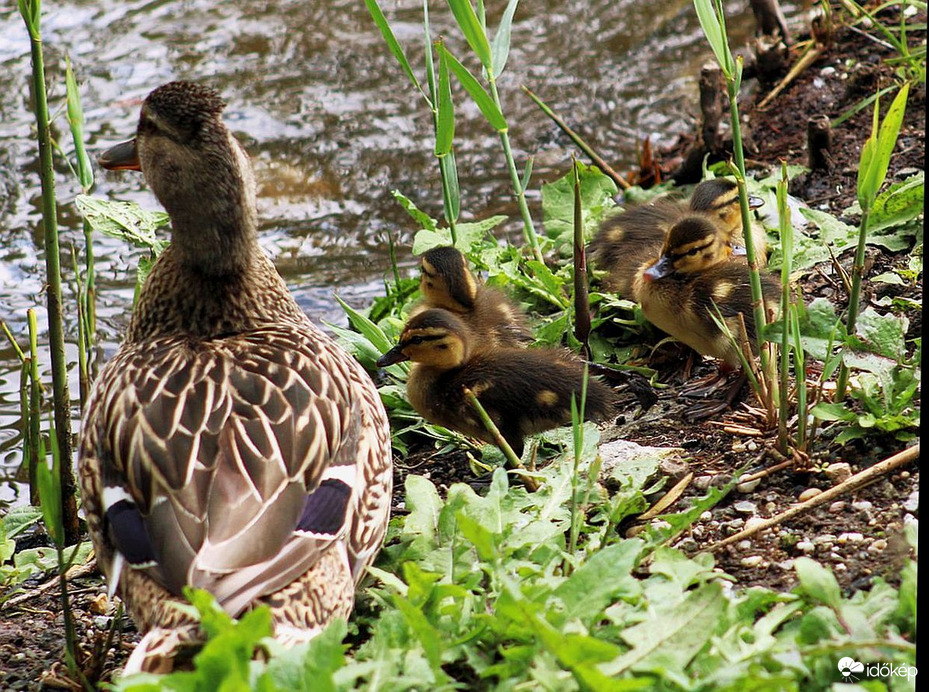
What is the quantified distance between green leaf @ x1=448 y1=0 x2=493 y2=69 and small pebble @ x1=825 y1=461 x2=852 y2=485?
1.45 meters

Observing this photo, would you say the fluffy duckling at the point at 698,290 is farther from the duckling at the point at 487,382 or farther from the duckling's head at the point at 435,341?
the duckling's head at the point at 435,341

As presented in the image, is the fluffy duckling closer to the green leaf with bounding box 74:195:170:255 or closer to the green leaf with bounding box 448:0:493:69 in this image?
the green leaf with bounding box 448:0:493:69

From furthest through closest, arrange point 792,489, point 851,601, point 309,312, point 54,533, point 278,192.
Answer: point 278,192, point 309,312, point 792,489, point 54,533, point 851,601

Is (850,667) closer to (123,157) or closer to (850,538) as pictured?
(850,538)

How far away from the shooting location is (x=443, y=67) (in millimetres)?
3314

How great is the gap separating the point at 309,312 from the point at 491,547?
303 centimetres

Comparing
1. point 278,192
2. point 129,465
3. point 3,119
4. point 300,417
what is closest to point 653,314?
point 300,417

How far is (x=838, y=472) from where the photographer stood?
9.78 ft

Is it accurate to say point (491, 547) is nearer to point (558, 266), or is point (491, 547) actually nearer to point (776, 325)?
point (776, 325)

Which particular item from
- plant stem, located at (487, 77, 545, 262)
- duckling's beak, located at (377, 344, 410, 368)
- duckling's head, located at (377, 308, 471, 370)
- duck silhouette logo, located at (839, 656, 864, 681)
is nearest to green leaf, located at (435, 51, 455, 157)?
plant stem, located at (487, 77, 545, 262)

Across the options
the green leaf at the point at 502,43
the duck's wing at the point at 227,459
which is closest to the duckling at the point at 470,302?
the green leaf at the point at 502,43

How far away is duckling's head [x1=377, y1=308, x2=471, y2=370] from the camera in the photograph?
12.3 feet

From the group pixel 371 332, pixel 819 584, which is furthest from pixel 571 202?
pixel 819 584

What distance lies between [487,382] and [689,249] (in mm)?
Answer: 796
